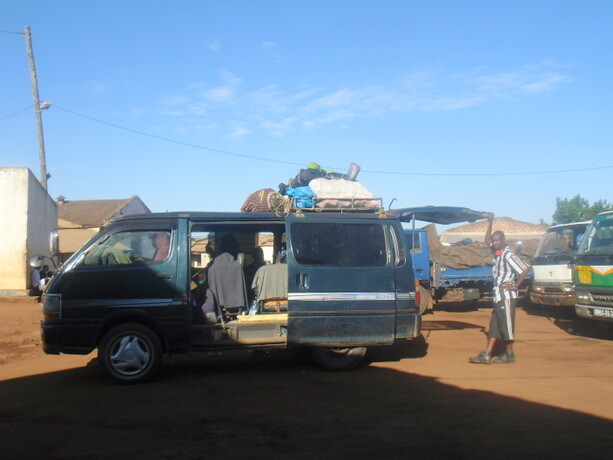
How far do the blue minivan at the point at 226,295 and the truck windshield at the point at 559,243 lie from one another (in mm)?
7227

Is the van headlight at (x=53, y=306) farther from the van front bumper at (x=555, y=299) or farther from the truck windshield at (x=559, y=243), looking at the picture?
the truck windshield at (x=559, y=243)

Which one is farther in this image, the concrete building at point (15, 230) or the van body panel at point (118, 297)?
the concrete building at point (15, 230)

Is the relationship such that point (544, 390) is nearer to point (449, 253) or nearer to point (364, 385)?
point (364, 385)

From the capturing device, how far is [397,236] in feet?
26.0

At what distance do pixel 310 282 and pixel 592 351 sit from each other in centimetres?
483

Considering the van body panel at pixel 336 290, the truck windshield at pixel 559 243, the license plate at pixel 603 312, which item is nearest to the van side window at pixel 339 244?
the van body panel at pixel 336 290

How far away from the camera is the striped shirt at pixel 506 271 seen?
27.2ft

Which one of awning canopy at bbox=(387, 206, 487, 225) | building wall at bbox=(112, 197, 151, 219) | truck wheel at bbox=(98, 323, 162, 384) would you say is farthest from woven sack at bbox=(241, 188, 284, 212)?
building wall at bbox=(112, 197, 151, 219)

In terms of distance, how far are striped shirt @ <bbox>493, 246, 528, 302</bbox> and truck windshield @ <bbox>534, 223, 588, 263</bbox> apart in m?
5.76

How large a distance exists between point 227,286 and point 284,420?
8.96ft

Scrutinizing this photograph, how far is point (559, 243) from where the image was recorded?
15.0 meters

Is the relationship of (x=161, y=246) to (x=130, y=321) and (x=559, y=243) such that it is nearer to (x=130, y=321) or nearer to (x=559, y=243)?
(x=130, y=321)

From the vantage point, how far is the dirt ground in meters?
4.87

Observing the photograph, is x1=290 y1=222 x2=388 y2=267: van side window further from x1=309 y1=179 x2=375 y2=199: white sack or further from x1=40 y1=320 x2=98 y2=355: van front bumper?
x1=40 y1=320 x2=98 y2=355: van front bumper
